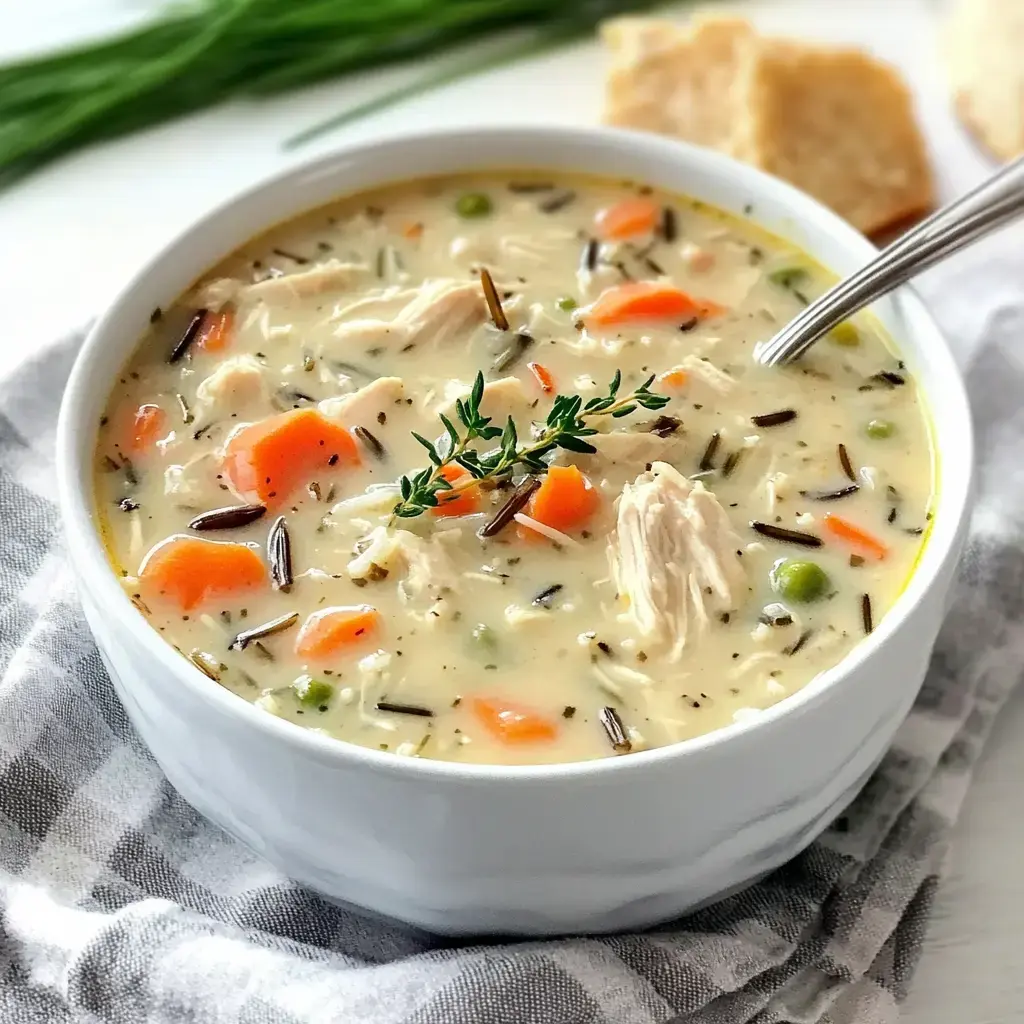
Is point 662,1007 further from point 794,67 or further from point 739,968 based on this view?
point 794,67

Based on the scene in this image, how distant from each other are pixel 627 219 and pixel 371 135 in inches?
42.6

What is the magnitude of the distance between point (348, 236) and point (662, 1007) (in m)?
1.44

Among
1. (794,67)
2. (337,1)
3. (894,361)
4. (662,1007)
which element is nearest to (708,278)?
(894,361)

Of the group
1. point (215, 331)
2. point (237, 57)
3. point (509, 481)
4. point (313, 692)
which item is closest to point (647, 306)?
point (509, 481)

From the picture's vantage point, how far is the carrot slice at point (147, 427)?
82.6 inches

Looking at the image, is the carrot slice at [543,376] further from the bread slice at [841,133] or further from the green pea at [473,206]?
the bread slice at [841,133]

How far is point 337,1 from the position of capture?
3.50m

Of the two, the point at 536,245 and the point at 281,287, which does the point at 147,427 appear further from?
the point at 536,245

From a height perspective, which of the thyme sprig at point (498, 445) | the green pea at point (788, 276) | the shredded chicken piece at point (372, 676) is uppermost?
the thyme sprig at point (498, 445)

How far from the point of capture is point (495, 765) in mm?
1672

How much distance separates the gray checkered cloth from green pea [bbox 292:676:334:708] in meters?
0.32

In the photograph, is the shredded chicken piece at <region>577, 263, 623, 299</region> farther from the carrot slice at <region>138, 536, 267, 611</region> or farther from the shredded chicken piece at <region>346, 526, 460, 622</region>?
the carrot slice at <region>138, 536, 267, 611</region>

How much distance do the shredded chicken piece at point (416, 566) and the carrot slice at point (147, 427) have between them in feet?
1.33

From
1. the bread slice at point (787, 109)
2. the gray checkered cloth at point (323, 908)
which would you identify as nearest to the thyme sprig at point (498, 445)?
the gray checkered cloth at point (323, 908)
